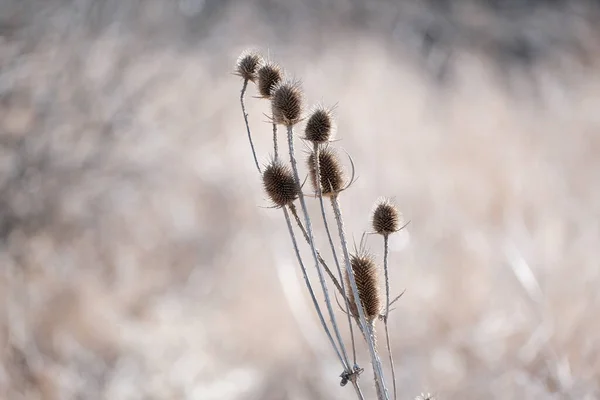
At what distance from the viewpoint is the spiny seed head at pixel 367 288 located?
77cm

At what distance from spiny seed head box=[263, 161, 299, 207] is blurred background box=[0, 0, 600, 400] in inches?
38.2

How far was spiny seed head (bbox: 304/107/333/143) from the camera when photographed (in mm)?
794

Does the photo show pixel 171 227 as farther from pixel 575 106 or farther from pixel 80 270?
pixel 575 106

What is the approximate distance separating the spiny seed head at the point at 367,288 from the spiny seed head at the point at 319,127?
14cm

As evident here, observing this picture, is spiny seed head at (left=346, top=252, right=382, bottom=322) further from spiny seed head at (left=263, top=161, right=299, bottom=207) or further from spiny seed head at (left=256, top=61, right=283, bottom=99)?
spiny seed head at (left=256, top=61, right=283, bottom=99)

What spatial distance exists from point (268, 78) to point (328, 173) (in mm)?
139

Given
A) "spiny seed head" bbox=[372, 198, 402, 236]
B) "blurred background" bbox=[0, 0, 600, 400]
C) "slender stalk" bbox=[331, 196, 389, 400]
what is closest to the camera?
"slender stalk" bbox=[331, 196, 389, 400]

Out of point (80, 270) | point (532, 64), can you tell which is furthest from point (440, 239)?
point (80, 270)

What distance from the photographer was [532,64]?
2969 millimetres

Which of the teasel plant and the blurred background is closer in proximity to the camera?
the teasel plant

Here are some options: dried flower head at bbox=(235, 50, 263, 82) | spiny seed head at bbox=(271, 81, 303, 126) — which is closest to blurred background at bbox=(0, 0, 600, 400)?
dried flower head at bbox=(235, 50, 263, 82)

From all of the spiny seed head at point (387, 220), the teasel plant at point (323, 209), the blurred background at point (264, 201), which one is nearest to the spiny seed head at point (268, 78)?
the teasel plant at point (323, 209)

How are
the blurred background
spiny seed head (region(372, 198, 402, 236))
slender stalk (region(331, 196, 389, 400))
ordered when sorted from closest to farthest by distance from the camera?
slender stalk (region(331, 196, 389, 400)), spiny seed head (region(372, 198, 402, 236)), the blurred background

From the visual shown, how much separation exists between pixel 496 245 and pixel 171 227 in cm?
112
